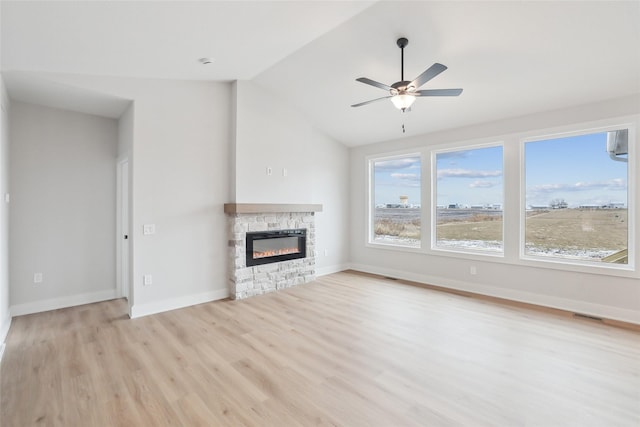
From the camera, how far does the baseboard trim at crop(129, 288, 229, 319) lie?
12.8 ft

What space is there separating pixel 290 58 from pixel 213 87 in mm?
1306

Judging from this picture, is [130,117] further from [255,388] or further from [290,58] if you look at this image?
[255,388]

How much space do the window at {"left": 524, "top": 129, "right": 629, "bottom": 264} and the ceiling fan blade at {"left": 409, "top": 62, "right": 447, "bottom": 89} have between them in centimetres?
265

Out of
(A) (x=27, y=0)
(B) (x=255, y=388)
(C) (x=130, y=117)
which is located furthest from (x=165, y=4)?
(B) (x=255, y=388)

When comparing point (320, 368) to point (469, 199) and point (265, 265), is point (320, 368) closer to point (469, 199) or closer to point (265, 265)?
point (265, 265)

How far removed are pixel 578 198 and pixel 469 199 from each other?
1.40 metres

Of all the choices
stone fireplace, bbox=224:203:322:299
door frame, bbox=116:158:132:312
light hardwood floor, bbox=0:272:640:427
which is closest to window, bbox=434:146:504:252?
light hardwood floor, bbox=0:272:640:427

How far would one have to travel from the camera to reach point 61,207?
420cm

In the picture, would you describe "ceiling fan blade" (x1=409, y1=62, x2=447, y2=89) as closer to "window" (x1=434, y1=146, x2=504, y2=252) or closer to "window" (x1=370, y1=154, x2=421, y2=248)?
"window" (x1=434, y1=146, x2=504, y2=252)

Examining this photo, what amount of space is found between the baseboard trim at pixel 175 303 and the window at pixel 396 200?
331 centimetres

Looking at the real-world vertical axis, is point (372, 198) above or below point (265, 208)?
above

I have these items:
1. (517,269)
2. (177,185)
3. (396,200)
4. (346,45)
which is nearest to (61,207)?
(177,185)

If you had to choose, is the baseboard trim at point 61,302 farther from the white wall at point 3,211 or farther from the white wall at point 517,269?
the white wall at point 517,269

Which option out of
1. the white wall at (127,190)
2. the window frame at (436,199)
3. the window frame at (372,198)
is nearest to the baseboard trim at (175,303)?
the white wall at (127,190)
